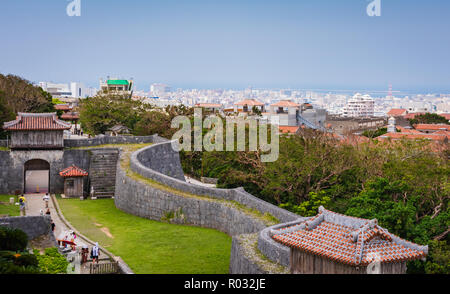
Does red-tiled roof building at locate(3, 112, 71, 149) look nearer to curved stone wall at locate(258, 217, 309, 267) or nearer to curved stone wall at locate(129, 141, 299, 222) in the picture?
curved stone wall at locate(129, 141, 299, 222)

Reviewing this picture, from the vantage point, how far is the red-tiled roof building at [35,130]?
2900cm

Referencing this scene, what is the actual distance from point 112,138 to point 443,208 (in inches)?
835

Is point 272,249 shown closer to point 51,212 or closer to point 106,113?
point 51,212

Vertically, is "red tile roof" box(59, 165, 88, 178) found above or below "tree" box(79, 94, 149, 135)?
below

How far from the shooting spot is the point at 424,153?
26.2 metres

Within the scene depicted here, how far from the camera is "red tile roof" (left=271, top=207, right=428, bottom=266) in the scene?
437 inches

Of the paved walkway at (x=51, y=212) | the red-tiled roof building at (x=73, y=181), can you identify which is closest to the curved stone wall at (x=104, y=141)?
the red-tiled roof building at (x=73, y=181)

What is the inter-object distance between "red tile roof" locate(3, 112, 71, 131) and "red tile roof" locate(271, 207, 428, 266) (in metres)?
20.4

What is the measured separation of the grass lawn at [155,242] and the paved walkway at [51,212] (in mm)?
510

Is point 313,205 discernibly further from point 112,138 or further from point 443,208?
point 112,138

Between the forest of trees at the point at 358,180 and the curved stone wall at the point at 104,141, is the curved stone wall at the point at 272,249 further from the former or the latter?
the curved stone wall at the point at 104,141

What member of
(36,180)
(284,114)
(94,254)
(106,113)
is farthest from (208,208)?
(284,114)

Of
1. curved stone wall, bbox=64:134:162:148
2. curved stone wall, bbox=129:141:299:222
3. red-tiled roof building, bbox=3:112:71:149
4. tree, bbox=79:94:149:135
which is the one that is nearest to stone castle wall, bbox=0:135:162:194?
curved stone wall, bbox=64:134:162:148

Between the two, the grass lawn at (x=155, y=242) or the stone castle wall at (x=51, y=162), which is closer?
the grass lawn at (x=155, y=242)
